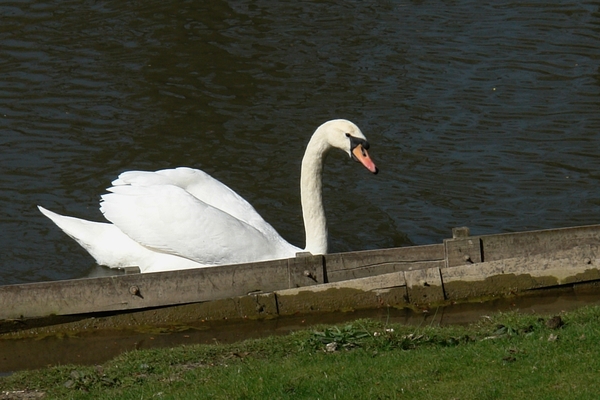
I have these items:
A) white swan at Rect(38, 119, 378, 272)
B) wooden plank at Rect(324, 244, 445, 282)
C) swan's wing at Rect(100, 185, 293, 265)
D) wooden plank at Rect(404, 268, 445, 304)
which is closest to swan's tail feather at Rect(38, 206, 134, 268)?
white swan at Rect(38, 119, 378, 272)

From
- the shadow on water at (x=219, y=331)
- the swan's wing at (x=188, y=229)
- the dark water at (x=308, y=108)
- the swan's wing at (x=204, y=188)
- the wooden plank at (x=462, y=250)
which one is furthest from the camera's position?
the dark water at (x=308, y=108)

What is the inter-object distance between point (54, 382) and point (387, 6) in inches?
440

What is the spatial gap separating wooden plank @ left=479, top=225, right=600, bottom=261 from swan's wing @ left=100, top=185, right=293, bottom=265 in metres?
1.68

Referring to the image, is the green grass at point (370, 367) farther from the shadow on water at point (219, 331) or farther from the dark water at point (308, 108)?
the dark water at point (308, 108)

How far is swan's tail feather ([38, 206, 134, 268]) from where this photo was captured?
29.2ft

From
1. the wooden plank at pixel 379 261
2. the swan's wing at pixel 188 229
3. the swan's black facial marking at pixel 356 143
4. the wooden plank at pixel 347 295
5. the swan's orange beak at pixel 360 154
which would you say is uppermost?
the swan's black facial marking at pixel 356 143

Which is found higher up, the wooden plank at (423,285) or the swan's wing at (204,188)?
the swan's wing at (204,188)

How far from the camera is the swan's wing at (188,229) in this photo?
8320mm

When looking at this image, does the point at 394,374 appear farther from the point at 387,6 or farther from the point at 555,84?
the point at 387,6

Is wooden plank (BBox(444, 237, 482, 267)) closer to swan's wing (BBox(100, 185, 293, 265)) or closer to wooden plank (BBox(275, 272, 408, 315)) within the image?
wooden plank (BBox(275, 272, 408, 315))

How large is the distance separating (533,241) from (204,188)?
2.91 meters

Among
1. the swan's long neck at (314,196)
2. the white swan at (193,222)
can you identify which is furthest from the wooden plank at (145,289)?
the swan's long neck at (314,196)

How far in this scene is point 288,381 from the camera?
18.5 ft

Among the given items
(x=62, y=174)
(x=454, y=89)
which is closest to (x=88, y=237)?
(x=62, y=174)
